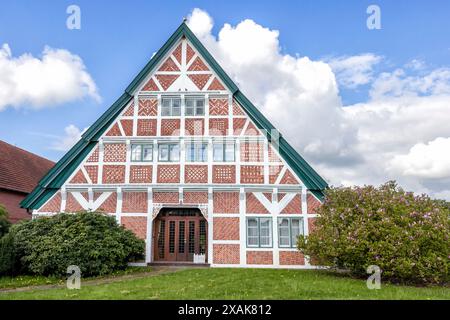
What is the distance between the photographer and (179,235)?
50.0 ft

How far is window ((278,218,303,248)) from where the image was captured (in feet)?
47.5

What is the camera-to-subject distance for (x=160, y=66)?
1612cm

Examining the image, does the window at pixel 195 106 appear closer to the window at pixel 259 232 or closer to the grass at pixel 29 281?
the window at pixel 259 232

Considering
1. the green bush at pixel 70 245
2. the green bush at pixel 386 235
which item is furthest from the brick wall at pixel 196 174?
the green bush at pixel 386 235

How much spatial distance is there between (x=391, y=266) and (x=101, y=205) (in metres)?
11.3

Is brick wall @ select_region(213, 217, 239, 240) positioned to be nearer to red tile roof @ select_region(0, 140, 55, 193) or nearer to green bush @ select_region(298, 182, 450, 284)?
green bush @ select_region(298, 182, 450, 284)

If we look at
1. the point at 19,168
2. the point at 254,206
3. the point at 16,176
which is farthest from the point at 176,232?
the point at 19,168

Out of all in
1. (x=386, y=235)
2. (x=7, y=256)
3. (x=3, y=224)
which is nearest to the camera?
(x=386, y=235)

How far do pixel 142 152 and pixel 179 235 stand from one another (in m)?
3.97

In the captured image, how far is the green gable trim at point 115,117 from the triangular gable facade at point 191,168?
0.04 metres

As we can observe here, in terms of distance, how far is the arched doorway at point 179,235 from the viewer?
15.0 meters

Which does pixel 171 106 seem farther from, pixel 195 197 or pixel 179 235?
pixel 179 235

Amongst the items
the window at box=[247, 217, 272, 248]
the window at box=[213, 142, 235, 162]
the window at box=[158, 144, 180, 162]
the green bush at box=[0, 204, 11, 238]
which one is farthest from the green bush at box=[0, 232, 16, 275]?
the window at box=[247, 217, 272, 248]
